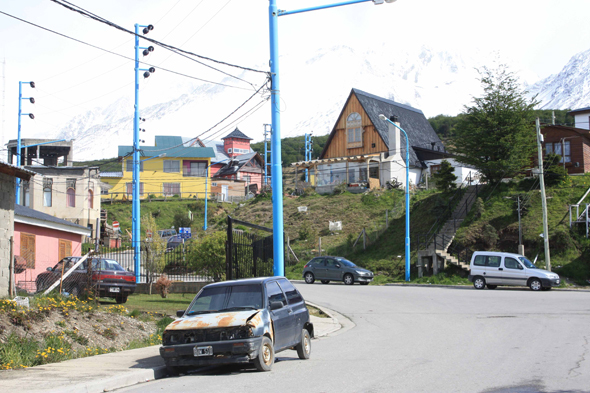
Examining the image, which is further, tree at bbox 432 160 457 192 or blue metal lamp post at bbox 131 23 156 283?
tree at bbox 432 160 457 192

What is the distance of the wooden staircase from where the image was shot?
31.9 m

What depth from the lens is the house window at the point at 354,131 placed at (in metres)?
54.6

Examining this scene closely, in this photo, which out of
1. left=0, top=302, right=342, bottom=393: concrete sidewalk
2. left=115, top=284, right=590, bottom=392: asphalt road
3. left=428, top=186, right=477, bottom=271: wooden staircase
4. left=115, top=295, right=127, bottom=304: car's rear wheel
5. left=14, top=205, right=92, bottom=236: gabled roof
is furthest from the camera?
left=428, top=186, right=477, bottom=271: wooden staircase

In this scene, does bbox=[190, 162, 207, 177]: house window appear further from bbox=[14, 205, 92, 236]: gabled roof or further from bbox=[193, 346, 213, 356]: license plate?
bbox=[193, 346, 213, 356]: license plate

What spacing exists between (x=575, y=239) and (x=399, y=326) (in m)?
18.6

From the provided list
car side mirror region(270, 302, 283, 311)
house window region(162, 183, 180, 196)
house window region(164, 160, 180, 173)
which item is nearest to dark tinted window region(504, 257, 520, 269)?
car side mirror region(270, 302, 283, 311)

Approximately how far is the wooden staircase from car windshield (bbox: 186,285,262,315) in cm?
2320

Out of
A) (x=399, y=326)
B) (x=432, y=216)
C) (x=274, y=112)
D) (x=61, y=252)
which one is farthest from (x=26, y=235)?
(x=432, y=216)

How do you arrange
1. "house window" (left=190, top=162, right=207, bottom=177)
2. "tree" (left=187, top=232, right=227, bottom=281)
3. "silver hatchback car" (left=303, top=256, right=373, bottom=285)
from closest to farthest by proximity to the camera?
"tree" (left=187, top=232, right=227, bottom=281), "silver hatchback car" (left=303, top=256, right=373, bottom=285), "house window" (left=190, top=162, right=207, bottom=177)

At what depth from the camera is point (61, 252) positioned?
27891mm

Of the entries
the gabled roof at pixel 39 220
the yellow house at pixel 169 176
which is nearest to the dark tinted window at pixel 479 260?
the gabled roof at pixel 39 220

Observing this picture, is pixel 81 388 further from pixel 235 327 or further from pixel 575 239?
pixel 575 239

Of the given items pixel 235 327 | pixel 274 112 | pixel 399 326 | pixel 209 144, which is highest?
pixel 209 144

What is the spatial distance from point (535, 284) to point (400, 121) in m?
35.1
